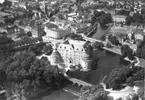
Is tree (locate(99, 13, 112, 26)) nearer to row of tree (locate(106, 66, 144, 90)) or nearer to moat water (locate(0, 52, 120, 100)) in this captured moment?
moat water (locate(0, 52, 120, 100))

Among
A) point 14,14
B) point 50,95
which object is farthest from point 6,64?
point 14,14

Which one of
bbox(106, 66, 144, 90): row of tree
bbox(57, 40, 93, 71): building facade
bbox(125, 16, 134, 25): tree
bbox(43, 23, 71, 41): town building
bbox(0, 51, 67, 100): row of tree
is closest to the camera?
bbox(0, 51, 67, 100): row of tree

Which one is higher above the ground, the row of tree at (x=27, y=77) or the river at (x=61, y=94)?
the row of tree at (x=27, y=77)

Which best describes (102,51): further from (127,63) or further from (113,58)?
(127,63)

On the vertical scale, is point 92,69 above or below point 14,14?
below

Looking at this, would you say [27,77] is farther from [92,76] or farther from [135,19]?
[135,19]

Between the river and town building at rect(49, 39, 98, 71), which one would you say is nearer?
the river

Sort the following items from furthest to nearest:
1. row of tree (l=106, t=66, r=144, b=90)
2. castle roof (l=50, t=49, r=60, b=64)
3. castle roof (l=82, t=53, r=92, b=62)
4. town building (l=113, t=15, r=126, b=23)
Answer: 1. town building (l=113, t=15, r=126, b=23)
2. castle roof (l=50, t=49, r=60, b=64)
3. castle roof (l=82, t=53, r=92, b=62)
4. row of tree (l=106, t=66, r=144, b=90)

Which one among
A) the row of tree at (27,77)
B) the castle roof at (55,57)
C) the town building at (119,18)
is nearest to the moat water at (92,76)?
the row of tree at (27,77)

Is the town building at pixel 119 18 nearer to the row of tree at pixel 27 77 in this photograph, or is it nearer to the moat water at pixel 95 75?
the moat water at pixel 95 75

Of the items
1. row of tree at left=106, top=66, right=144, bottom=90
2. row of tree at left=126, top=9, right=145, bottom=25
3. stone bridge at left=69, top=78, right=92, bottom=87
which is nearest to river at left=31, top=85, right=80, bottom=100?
stone bridge at left=69, top=78, right=92, bottom=87

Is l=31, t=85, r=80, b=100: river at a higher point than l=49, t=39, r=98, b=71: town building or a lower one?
lower
